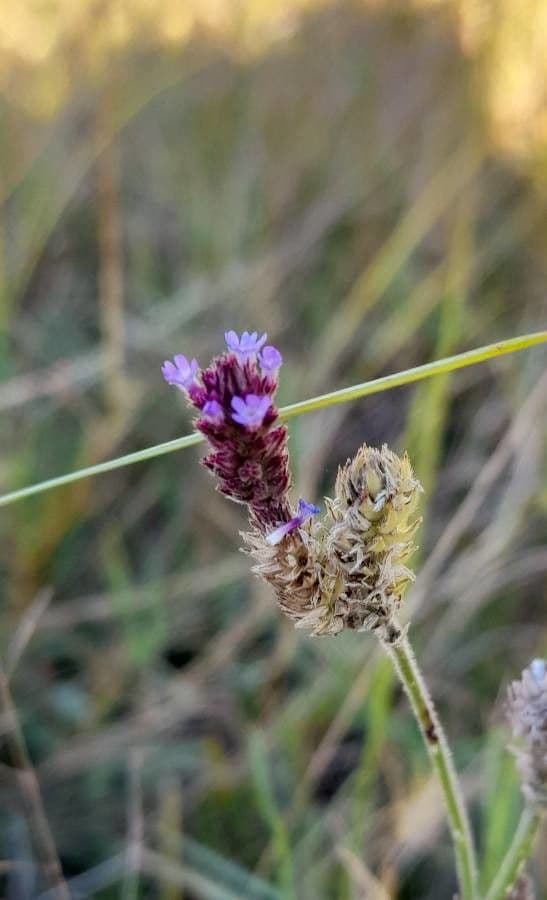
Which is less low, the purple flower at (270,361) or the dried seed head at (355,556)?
the purple flower at (270,361)

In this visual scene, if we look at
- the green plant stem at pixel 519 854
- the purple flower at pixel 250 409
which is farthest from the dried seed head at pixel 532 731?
the purple flower at pixel 250 409

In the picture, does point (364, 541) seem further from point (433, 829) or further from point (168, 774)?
point (168, 774)

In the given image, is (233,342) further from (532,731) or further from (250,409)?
(532,731)

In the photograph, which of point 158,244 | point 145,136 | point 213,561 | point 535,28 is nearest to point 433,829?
point 213,561

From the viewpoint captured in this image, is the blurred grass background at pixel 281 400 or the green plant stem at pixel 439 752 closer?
the green plant stem at pixel 439 752

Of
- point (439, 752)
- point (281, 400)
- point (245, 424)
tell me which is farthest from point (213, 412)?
point (281, 400)

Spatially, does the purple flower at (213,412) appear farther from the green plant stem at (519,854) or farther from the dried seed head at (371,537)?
the green plant stem at (519,854)

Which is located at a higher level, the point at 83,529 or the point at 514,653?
the point at 83,529

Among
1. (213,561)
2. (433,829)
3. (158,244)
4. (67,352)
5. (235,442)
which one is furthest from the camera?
(158,244)
